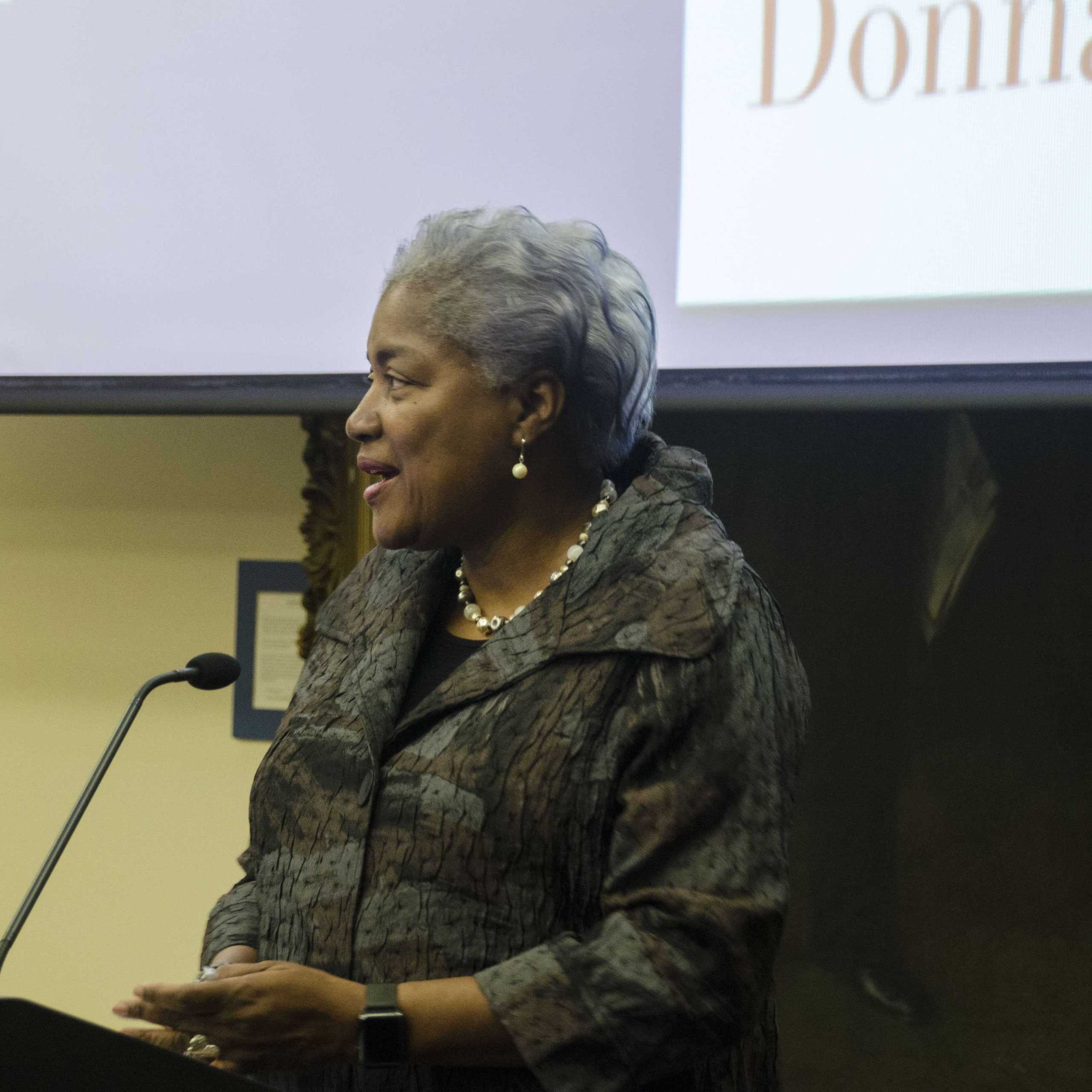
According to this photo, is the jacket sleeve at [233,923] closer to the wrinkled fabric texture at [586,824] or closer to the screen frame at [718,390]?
the wrinkled fabric texture at [586,824]

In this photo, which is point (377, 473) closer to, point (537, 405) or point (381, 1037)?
point (537, 405)

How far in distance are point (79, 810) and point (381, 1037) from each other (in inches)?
15.6

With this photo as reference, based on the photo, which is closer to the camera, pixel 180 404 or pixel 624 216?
pixel 624 216

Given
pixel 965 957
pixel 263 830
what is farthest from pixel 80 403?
pixel 965 957

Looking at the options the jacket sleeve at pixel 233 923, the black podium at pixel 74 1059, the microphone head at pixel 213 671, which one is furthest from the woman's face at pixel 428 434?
the black podium at pixel 74 1059

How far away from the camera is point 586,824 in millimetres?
976

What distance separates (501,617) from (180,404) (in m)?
0.95

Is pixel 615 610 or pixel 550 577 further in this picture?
pixel 550 577

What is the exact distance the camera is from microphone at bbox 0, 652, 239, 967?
108cm

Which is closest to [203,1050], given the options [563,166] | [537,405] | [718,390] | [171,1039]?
[171,1039]

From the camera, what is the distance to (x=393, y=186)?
5.97 ft

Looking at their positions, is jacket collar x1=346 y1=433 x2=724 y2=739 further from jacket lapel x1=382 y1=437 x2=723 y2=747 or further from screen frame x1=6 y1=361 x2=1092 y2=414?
screen frame x1=6 y1=361 x2=1092 y2=414

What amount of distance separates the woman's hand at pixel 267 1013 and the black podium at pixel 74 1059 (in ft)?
0.45

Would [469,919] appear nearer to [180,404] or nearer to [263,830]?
[263,830]
